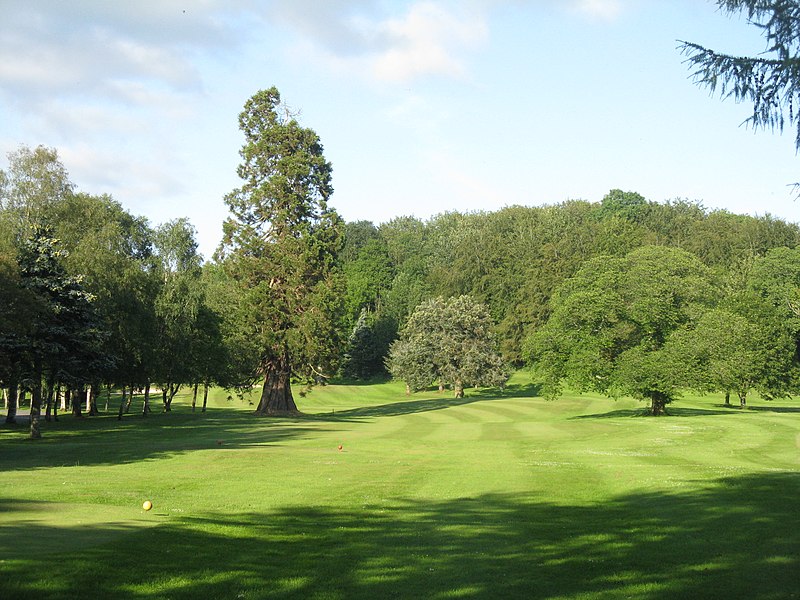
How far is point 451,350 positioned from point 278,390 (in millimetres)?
29909

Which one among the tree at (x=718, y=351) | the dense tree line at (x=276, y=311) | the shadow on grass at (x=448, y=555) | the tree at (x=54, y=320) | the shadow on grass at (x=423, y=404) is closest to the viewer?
the shadow on grass at (x=448, y=555)

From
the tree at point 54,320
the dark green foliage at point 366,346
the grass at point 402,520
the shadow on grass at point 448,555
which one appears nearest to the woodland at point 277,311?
the tree at point 54,320

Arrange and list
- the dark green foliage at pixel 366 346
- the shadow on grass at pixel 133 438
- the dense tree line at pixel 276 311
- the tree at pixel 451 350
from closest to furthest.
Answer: the shadow on grass at pixel 133 438
the dense tree line at pixel 276 311
the tree at pixel 451 350
the dark green foliage at pixel 366 346

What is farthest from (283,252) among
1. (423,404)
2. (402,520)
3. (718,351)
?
(402,520)

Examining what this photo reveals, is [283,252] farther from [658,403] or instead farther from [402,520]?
[402,520]

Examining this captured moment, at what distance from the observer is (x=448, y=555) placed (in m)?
12.9

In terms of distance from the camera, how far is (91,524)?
13.7m

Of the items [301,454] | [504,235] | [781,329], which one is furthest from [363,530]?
[504,235]

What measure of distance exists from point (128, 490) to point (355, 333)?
90.8 m

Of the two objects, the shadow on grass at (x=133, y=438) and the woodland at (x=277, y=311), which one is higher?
the woodland at (x=277, y=311)

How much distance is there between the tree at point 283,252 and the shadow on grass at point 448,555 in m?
42.0

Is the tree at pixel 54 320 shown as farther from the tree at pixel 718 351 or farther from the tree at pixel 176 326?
the tree at pixel 718 351

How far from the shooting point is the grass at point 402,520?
425 inches

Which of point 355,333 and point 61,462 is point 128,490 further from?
point 355,333
